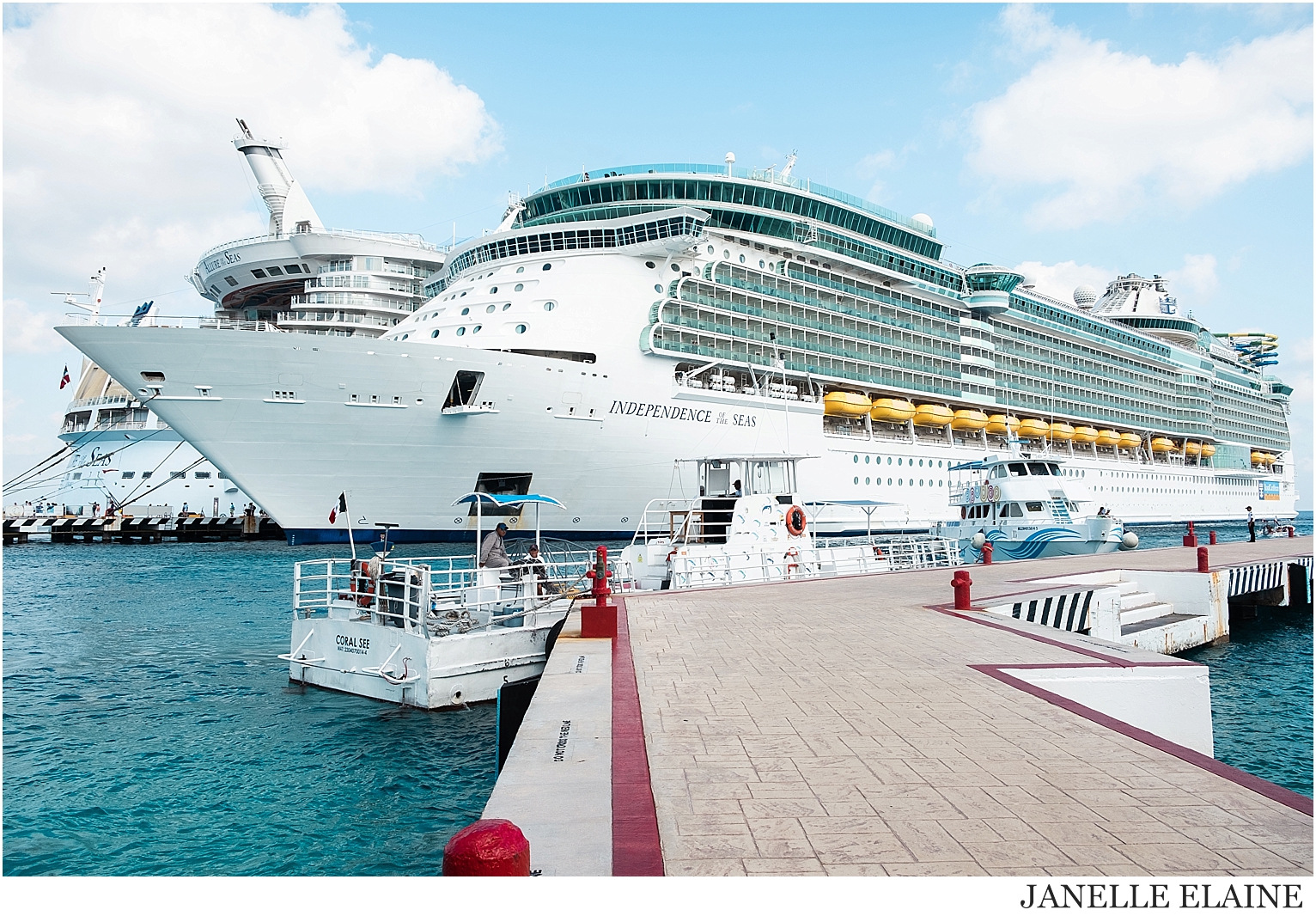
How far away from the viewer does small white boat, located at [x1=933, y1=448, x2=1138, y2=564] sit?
1218 inches

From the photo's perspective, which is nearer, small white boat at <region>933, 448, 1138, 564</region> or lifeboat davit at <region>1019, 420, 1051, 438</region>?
small white boat at <region>933, 448, 1138, 564</region>

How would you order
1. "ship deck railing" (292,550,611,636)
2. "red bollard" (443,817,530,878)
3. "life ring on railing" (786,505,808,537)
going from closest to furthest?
"red bollard" (443,817,530,878) → "ship deck railing" (292,550,611,636) → "life ring on railing" (786,505,808,537)

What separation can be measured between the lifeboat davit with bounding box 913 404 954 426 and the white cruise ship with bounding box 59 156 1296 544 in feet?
0.61

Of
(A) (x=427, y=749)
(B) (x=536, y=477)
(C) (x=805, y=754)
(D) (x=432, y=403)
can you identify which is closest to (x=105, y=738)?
(A) (x=427, y=749)

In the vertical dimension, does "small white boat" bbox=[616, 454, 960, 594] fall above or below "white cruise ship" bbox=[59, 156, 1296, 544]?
below

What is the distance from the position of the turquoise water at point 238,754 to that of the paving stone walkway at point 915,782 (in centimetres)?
299

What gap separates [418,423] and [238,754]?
21.5 meters

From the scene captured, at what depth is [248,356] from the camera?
97.0 feet

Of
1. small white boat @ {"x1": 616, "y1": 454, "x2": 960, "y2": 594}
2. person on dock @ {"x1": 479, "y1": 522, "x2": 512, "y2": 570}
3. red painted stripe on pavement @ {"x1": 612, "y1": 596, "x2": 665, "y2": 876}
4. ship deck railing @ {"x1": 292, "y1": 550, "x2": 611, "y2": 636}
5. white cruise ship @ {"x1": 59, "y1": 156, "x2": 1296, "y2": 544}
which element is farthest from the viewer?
white cruise ship @ {"x1": 59, "y1": 156, "x2": 1296, "y2": 544}

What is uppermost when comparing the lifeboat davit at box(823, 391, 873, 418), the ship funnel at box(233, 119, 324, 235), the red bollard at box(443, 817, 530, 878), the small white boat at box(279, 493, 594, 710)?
the ship funnel at box(233, 119, 324, 235)

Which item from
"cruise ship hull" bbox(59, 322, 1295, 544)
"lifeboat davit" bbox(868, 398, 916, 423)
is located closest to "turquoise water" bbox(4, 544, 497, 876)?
"cruise ship hull" bbox(59, 322, 1295, 544)

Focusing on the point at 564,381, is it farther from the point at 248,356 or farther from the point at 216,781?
the point at 216,781

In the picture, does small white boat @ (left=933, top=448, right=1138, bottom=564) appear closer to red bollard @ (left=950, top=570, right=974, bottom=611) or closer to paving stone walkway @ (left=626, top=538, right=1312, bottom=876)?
red bollard @ (left=950, top=570, right=974, bottom=611)

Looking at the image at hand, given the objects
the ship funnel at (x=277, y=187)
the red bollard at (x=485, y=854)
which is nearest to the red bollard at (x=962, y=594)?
the red bollard at (x=485, y=854)
